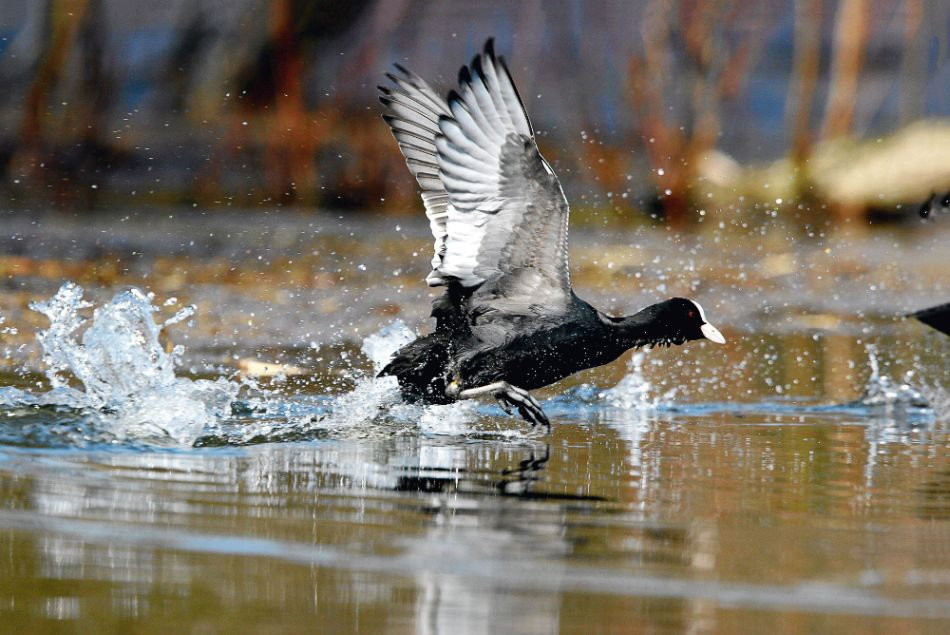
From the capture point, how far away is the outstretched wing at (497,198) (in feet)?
19.3

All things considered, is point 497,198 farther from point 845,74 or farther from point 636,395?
point 845,74

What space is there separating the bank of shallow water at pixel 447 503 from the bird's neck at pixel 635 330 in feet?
0.96

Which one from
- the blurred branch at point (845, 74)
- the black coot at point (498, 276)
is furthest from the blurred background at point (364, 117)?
the black coot at point (498, 276)

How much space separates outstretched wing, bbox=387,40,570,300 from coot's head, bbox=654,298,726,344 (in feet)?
1.96

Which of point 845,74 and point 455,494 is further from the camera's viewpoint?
point 845,74

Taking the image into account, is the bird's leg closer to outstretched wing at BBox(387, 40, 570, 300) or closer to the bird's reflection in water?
outstretched wing at BBox(387, 40, 570, 300)

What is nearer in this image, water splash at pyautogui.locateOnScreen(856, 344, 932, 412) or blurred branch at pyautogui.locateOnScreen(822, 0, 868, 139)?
water splash at pyautogui.locateOnScreen(856, 344, 932, 412)

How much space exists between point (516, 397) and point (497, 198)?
2.49ft

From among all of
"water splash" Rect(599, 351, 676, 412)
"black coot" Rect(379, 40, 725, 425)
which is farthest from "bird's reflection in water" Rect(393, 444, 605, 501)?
"water splash" Rect(599, 351, 676, 412)

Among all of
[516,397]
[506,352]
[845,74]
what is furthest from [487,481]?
[845,74]

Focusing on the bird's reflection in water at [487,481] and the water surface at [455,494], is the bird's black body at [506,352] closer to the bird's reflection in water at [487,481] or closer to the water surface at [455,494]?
the water surface at [455,494]

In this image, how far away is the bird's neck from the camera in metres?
6.27

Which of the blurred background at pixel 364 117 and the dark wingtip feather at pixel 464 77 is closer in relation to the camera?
the dark wingtip feather at pixel 464 77

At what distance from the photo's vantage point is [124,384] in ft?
19.1
